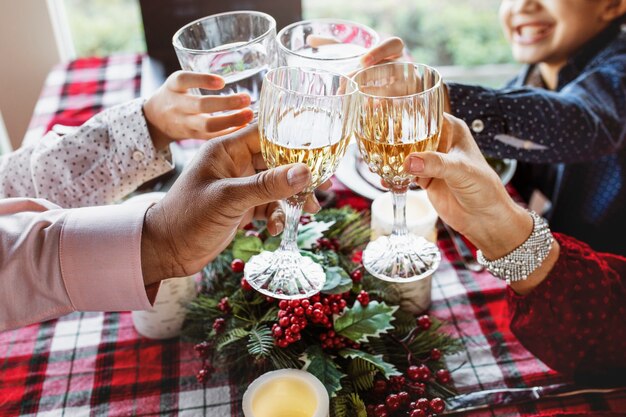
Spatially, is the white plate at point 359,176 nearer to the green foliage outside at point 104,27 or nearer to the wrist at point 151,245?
the wrist at point 151,245

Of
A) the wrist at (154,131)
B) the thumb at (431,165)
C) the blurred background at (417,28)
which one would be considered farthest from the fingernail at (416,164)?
the blurred background at (417,28)

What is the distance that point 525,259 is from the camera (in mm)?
954

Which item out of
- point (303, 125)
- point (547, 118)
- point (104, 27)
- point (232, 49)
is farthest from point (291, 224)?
point (104, 27)

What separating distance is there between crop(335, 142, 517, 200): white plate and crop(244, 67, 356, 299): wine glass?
412 millimetres

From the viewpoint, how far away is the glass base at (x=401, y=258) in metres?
0.88

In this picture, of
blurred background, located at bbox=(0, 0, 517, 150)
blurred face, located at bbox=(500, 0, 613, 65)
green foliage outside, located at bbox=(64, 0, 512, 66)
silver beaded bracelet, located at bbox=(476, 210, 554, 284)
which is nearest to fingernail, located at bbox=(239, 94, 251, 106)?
silver beaded bracelet, located at bbox=(476, 210, 554, 284)

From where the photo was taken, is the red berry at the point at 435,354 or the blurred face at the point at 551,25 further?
the blurred face at the point at 551,25

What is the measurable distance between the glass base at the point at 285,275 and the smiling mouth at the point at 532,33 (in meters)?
1.03

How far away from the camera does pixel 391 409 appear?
31.5 inches

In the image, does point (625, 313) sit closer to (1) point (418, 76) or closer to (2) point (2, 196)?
(1) point (418, 76)

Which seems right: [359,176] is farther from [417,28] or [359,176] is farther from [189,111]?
[417,28]

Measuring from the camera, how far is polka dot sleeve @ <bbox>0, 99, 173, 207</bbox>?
112 centimetres

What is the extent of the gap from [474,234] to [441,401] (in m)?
0.28

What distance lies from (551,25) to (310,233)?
3.20ft
